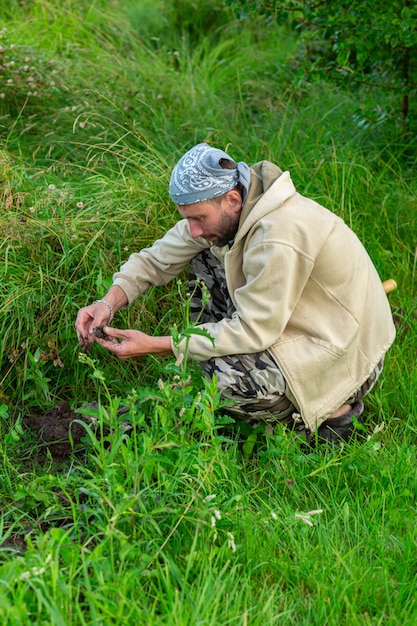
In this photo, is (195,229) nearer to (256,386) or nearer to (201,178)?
(201,178)

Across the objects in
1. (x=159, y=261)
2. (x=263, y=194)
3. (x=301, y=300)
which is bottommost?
(x=301, y=300)

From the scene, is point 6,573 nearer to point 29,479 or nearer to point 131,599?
point 131,599

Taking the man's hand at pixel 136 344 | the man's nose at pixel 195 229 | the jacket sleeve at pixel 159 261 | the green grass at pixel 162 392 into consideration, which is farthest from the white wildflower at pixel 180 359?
Answer: the jacket sleeve at pixel 159 261

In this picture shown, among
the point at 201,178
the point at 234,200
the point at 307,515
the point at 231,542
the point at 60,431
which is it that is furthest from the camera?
the point at 60,431

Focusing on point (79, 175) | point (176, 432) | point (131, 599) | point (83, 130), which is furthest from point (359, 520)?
point (83, 130)

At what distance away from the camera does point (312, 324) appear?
9.78 ft

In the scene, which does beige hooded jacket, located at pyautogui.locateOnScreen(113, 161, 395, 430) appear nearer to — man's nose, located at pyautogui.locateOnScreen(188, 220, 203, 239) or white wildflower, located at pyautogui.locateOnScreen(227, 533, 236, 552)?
man's nose, located at pyautogui.locateOnScreen(188, 220, 203, 239)

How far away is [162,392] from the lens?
2.65m

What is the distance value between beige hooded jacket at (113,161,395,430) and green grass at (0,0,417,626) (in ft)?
0.72

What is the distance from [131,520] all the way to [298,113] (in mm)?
3282

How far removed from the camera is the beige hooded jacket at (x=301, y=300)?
2814 millimetres

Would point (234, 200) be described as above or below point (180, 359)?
above

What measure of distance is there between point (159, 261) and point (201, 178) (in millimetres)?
603

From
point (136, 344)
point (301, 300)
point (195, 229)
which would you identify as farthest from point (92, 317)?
point (301, 300)
